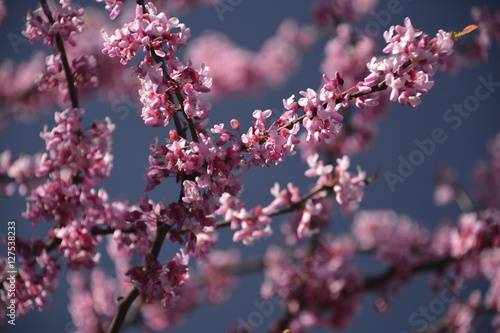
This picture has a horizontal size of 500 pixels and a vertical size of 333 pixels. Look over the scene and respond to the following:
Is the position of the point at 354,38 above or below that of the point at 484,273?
above

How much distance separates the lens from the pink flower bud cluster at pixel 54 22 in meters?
2.67

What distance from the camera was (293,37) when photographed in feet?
32.6

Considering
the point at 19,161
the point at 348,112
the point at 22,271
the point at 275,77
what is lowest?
the point at 22,271

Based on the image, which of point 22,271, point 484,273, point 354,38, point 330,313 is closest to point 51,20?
point 22,271

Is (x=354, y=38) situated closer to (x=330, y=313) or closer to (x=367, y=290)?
(x=367, y=290)

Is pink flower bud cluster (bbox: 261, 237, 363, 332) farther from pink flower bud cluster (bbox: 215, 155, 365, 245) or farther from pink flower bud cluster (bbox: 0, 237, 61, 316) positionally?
pink flower bud cluster (bbox: 0, 237, 61, 316)

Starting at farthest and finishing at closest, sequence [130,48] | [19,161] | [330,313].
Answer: [330,313] → [19,161] → [130,48]

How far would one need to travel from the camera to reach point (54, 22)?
2709mm

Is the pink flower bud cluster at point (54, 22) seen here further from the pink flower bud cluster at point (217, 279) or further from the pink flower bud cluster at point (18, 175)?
the pink flower bud cluster at point (217, 279)

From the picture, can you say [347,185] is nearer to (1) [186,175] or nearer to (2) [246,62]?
(1) [186,175]

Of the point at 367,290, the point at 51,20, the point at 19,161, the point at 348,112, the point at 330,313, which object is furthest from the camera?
the point at 348,112

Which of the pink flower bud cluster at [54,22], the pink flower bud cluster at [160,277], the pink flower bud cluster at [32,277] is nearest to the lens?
the pink flower bud cluster at [160,277]

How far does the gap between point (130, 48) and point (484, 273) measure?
5.74 meters

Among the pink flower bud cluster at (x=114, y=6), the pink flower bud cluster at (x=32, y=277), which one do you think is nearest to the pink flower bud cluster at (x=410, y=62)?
the pink flower bud cluster at (x=114, y=6)
